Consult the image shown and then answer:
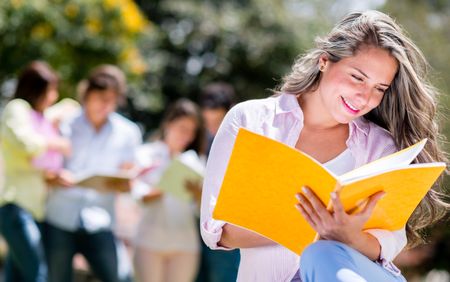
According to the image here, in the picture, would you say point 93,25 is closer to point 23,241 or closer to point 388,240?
point 23,241

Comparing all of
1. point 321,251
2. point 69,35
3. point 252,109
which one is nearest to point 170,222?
point 252,109

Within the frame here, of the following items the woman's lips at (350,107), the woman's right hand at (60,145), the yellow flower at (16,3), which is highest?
the woman's lips at (350,107)

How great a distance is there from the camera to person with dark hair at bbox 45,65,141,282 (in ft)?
16.0

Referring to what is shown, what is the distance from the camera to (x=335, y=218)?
231 cm

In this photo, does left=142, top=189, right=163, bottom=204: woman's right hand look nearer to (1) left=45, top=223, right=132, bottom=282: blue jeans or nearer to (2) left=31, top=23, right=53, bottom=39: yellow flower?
(1) left=45, top=223, right=132, bottom=282: blue jeans

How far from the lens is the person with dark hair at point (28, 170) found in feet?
15.6

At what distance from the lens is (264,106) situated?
2.71m

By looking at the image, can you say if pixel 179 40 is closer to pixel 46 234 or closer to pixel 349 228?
pixel 46 234

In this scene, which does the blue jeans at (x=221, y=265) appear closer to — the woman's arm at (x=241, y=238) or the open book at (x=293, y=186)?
the woman's arm at (x=241, y=238)

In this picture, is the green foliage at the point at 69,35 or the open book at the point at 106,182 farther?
the green foliage at the point at 69,35

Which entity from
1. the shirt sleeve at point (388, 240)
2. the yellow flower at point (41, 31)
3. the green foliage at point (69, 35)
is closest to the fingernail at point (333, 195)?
the shirt sleeve at point (388, 240)

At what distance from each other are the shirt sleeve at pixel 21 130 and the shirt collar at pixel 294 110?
2252mm

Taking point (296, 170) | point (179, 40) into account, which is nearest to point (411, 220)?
point (296, 170)

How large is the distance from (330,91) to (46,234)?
8.90ft
